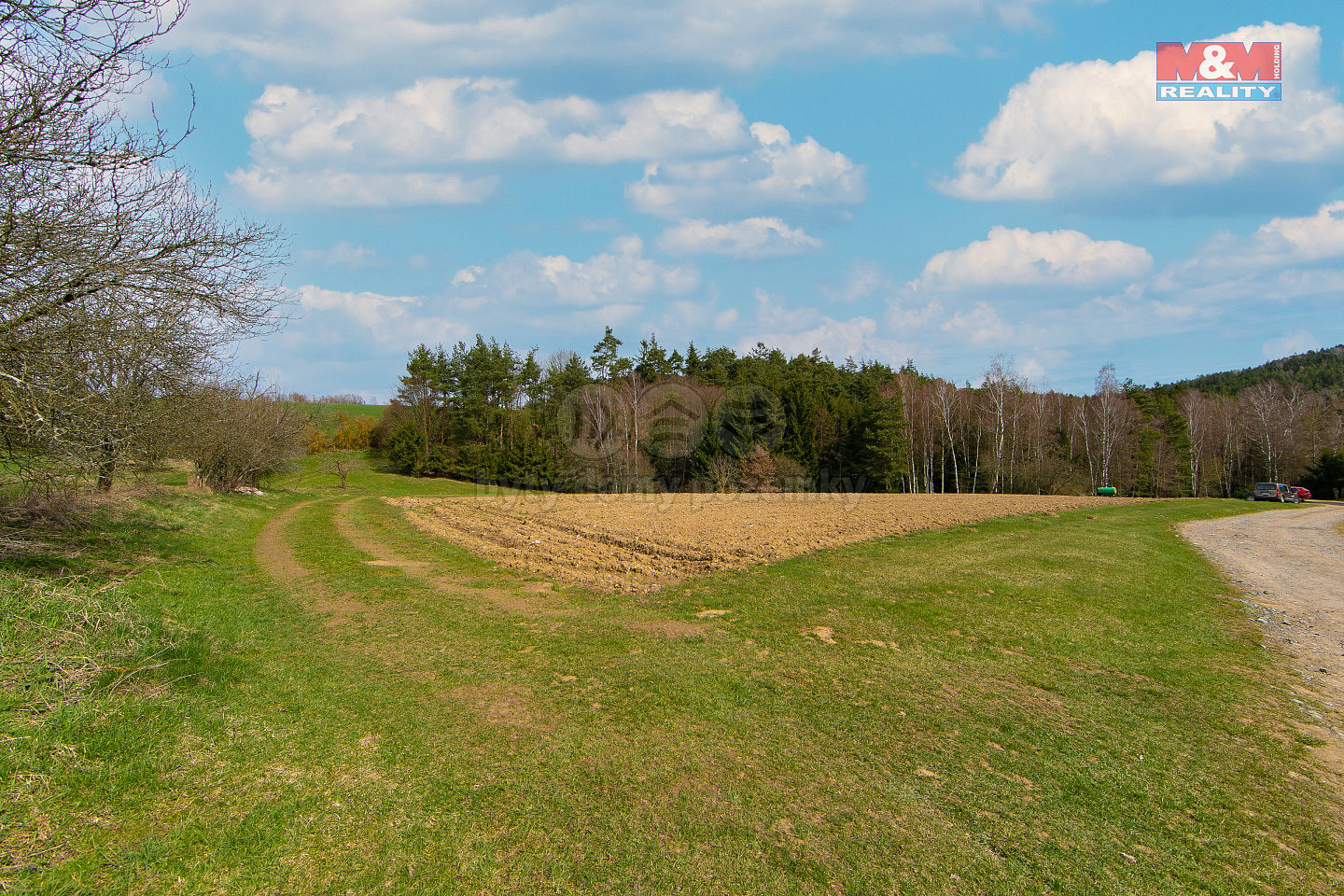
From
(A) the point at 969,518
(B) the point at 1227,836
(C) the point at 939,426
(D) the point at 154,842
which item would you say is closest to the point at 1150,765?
(B) the point at 1227,836

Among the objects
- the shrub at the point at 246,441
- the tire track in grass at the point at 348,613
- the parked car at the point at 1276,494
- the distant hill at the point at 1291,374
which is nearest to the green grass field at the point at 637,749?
the tire track in grass at the point at 348,613

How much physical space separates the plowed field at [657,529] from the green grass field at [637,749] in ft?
14.0

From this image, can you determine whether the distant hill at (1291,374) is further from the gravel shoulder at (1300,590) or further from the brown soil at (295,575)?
the brown soil at (295,575)

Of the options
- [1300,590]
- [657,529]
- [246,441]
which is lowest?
[1300,590]

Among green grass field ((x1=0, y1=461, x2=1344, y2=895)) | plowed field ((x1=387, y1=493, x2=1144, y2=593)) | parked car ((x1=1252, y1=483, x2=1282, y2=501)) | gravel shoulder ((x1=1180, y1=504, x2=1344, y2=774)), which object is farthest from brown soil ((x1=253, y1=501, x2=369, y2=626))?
parked car ((x1=1252, y1=483, x2=1282, y2=501))

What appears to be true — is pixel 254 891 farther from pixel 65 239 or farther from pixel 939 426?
pixel 939 426

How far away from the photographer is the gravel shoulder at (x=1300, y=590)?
23.2 ft

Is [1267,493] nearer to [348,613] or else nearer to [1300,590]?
[1300,590]

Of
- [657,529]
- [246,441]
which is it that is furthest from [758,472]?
[246,441]

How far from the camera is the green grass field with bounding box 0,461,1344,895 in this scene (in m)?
3.94

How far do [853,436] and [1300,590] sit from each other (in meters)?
48.1

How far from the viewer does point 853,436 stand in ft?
197

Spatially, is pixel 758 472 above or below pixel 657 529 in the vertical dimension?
above

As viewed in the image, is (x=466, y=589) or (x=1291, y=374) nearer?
(x=466, y=589)
